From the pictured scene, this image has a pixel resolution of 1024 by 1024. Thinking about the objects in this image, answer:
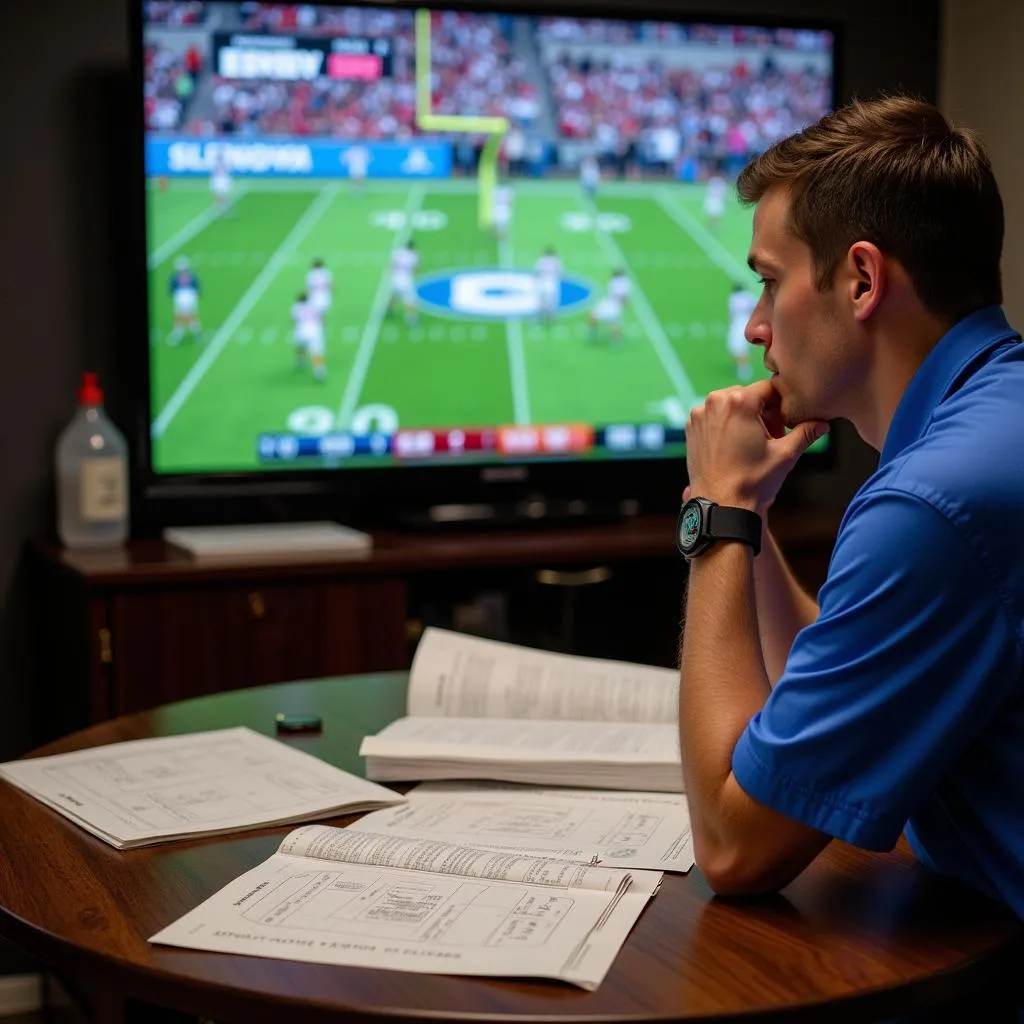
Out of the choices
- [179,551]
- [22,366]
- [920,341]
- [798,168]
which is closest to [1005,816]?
[920,341]

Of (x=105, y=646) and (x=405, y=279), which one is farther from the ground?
(x=405, y=279)

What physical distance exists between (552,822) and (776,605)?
422 millimetres

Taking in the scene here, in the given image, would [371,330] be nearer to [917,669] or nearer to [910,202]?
[910,202]

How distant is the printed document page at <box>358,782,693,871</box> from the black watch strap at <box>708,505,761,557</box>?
0.28 meters

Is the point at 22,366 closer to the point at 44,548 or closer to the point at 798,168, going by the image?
the point at 44,548

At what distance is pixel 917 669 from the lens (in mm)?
1104

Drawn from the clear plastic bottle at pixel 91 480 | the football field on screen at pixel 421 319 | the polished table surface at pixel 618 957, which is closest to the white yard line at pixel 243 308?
the football field on screen at pixel 421 319

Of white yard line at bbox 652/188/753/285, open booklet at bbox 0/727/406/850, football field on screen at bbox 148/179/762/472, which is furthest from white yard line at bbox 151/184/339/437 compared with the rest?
open booklet at bbox 0/727/406/850

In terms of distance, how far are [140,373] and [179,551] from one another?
0.39m

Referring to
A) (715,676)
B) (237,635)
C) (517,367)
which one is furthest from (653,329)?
(715,676)

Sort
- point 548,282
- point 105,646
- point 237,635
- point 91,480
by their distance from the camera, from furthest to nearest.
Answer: point 548,282 < point 91,480 < point 237,635 < point 105,646

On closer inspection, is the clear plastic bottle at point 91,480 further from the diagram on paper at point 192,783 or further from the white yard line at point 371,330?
the diagram on paper at point 192,783

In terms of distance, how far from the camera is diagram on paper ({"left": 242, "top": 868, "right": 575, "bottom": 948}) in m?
1.10

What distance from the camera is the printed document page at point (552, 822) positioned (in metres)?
1.31
